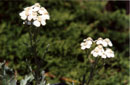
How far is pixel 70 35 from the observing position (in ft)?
13.8

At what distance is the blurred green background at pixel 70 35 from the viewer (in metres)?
3.61

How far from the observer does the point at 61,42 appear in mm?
3947

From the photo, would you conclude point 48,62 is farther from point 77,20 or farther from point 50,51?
point 77,20

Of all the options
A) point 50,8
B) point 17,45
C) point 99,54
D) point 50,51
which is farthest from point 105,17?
point 99,54

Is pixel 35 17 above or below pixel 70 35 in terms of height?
above

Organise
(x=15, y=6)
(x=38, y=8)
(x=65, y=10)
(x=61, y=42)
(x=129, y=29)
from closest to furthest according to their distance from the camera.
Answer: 1. (x=38, y=8)
2. (x=61, y=42)
3. (x=15, y=6)
4. (x=65, y=10)
5. (x=129, y=29)

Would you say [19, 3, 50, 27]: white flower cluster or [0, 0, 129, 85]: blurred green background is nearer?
[19, 3, 50, 27]: white flower cluster

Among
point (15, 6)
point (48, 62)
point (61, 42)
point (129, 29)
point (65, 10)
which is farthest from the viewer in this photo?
point (129, 29)

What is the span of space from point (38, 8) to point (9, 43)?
1950mm

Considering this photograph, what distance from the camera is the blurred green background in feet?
11.8

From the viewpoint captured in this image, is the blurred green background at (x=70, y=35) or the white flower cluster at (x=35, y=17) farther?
the blurred green background at (x=70, y=35)

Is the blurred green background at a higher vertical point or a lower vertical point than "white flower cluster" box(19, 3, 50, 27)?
lower

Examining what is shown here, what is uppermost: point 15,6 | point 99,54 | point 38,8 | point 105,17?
point 38,8

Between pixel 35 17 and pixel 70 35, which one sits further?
pixel 70 35
